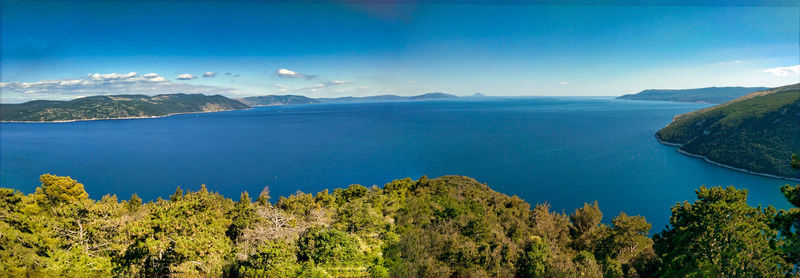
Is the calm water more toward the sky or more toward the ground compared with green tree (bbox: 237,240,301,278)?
more toward the ground

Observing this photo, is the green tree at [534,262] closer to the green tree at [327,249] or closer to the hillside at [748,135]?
the green tree at [327,249]

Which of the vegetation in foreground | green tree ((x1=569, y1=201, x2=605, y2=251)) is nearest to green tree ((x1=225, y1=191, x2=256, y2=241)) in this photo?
the vegetation in foreground

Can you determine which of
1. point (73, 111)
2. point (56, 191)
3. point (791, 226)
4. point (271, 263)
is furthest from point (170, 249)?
point (73, 111)

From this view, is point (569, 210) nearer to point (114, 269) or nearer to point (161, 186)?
point (114, 269)

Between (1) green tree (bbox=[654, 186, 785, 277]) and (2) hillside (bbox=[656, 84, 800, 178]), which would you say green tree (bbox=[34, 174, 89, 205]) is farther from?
(2) hillside (bbox=[656, 84, 800, 178])

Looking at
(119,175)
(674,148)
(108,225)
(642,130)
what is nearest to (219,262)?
(108,225)
